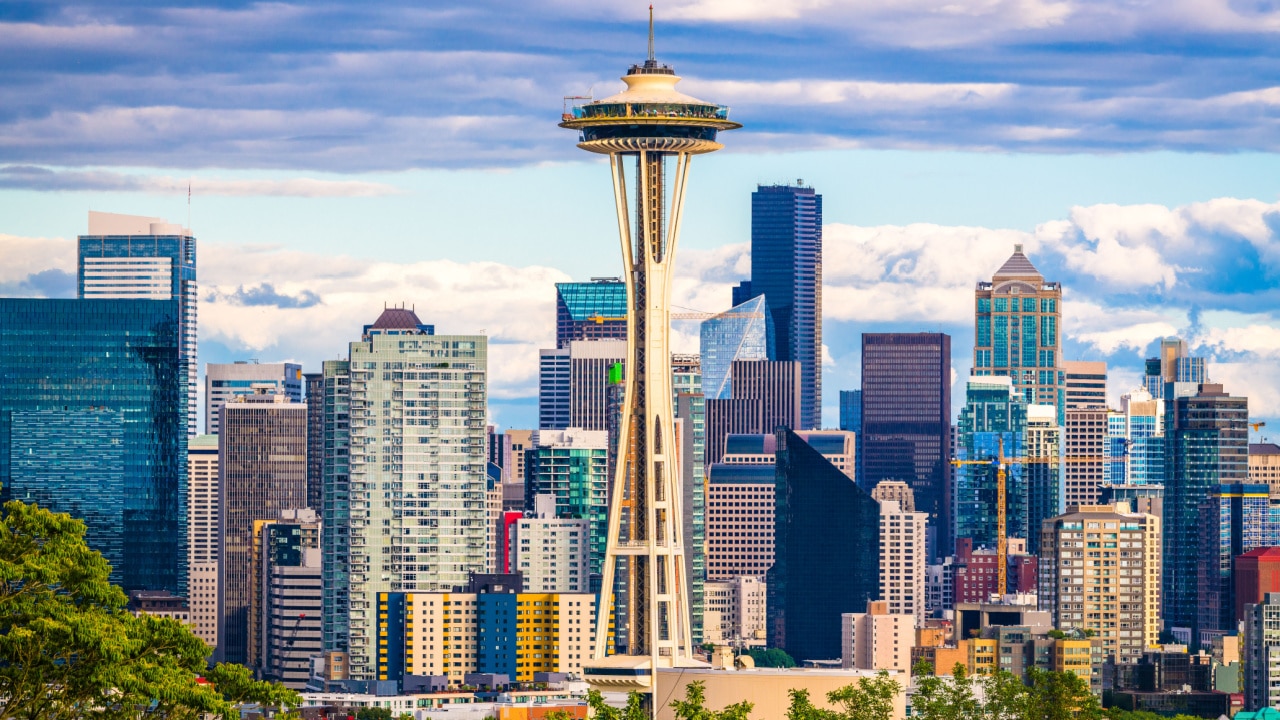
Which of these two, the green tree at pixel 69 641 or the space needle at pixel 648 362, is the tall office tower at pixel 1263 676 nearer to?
the space needle at pixel 648 362

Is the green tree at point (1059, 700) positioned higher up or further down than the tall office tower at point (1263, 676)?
higher up

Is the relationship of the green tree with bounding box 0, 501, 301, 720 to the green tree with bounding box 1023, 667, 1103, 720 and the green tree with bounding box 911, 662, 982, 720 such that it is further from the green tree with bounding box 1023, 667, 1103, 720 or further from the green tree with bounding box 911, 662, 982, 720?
the green tree with bounding box 1023, 667, 1103, 720

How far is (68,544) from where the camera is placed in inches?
1887

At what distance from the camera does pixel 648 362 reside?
144 m

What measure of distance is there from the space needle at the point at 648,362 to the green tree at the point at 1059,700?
41.6 m

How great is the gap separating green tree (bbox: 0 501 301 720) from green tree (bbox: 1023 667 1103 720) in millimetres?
52553

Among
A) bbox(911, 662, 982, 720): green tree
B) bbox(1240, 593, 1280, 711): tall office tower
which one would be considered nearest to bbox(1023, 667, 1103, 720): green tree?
bbox(911, 662, 982, 720): green tree

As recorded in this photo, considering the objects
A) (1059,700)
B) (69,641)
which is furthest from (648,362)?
(69,641)

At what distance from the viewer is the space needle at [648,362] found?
142250mm

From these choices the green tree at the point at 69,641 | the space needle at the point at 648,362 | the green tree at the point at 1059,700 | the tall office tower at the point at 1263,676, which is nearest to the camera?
the green tree at the point at 69,641

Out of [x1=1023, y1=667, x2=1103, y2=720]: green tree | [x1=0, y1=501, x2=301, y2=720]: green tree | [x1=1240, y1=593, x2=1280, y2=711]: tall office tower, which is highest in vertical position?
[x1=0, y1=501, x2=301, y2=720]: green tree

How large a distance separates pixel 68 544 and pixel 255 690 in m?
6.48

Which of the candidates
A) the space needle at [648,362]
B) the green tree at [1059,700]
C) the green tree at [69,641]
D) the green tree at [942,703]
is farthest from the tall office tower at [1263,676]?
the green tree at [69,641]

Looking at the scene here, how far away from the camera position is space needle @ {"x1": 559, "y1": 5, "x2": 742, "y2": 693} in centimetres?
14225
